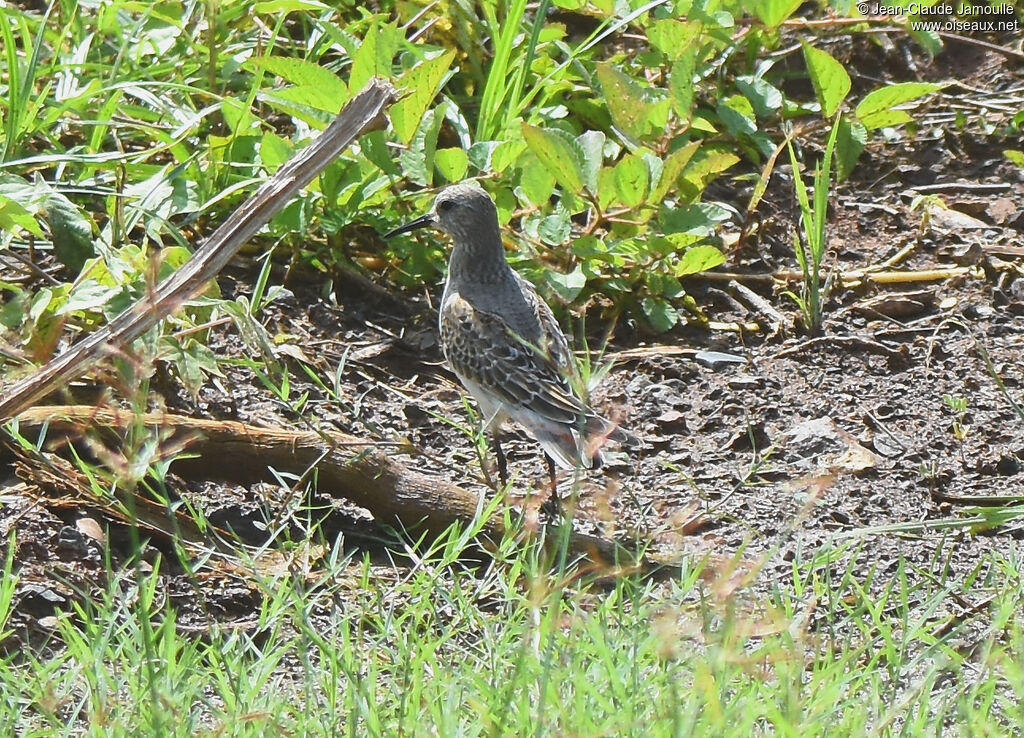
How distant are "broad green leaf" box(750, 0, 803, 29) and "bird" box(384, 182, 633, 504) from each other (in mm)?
1359

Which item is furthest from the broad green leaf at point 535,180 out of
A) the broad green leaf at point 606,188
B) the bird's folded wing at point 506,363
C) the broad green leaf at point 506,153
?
the bird's folded wing at point 506,363

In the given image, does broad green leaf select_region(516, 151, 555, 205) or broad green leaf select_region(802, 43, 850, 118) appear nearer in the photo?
broad green leaf select_region(516, 151, 555, 205)

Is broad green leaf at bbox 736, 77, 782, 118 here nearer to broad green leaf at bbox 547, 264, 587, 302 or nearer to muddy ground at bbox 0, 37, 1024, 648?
muddy ground at bbox 0, 37, 1024, 648

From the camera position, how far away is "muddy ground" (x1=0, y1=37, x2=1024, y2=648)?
4262mm

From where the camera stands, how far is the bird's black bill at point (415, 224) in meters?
5.25

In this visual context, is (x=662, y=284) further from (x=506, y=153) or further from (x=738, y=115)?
(x=738, y=115)

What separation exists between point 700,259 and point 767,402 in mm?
621

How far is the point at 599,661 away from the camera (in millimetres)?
3312

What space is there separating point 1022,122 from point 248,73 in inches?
132

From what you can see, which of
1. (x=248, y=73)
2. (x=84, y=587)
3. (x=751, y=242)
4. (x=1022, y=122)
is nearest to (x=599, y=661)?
(x=84, y=587)

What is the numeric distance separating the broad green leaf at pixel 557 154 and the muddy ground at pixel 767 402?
0.66 m

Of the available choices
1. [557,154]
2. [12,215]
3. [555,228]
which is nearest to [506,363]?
[555,228]

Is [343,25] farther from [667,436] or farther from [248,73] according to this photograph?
[667,436]

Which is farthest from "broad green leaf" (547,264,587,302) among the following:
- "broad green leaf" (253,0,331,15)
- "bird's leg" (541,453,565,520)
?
"broad green leaf" (253,0,331,15)
